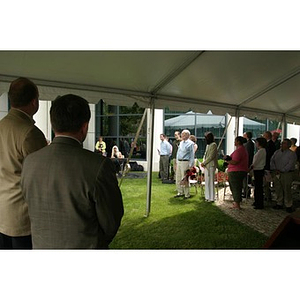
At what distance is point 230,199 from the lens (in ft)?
21.7

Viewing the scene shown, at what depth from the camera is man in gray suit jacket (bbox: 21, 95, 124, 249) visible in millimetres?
1183

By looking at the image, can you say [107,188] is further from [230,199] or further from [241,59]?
[230,199]

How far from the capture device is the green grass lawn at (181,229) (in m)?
3.63

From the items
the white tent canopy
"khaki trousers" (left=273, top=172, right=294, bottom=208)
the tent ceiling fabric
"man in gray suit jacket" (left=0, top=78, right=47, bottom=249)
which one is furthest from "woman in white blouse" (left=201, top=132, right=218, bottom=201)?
"man in gray suit jacket" (left=0, top=78, right=47, bottom=249)

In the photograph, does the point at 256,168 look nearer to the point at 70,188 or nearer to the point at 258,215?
the point at 258,215

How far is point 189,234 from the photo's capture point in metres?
4.00

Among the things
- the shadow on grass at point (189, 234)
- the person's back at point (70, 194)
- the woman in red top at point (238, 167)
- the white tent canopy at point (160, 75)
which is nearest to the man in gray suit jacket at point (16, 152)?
the person's back at point (70, 194)

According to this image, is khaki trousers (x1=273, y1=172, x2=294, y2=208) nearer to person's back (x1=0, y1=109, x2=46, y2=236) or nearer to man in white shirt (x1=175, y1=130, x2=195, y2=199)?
man in white shirt (x1=175, y1=130, x2=195, y2=199)

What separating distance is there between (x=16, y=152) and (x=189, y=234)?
10.2 feet

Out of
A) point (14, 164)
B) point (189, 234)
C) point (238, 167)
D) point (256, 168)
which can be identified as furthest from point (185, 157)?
point (14, 164)

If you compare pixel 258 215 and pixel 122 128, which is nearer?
pixel 258 215

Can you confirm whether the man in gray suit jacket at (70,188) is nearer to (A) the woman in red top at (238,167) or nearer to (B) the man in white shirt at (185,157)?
(A) the woman in red top at (238,167)

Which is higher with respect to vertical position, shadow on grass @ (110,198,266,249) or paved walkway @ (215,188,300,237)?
paved walkway @ (215,188,300,237)

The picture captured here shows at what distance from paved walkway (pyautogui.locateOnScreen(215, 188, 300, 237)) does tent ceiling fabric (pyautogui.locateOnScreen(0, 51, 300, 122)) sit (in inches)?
86.2
